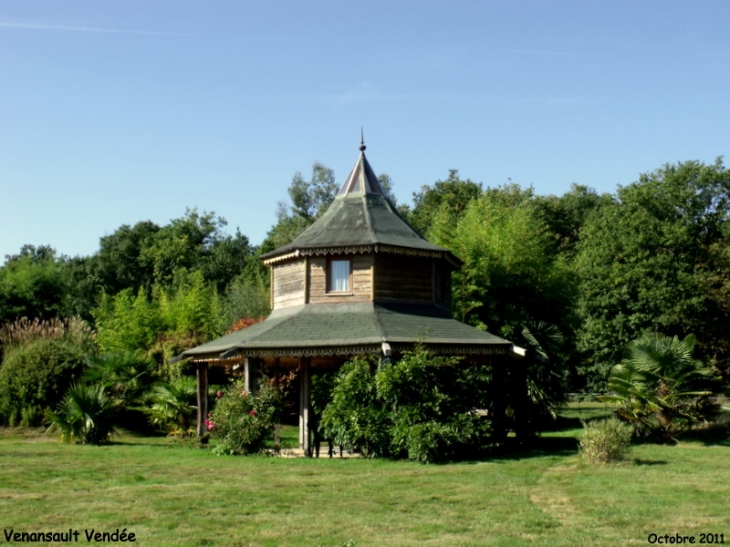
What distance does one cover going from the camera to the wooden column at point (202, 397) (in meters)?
22.9

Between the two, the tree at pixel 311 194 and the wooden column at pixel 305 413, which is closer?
the wooden column at pixel 305 413

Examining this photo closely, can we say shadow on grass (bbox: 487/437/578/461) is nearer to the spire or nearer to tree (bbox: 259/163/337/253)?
the spire

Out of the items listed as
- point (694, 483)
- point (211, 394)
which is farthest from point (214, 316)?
point (694, 483)

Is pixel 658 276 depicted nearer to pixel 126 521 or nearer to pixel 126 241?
pixel 126 521

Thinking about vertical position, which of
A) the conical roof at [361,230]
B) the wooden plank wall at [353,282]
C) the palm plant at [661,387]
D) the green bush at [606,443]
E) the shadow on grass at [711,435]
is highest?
the conical roof at [361,230]

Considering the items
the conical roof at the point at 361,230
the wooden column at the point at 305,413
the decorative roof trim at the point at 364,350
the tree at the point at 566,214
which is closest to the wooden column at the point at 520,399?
the decorative roof trim at the point at 364,350

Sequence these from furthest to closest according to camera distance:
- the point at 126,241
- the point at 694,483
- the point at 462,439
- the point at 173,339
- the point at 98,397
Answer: the point at 126,241 < the point at 173,339 < the point at 98,397 < the point at 462,439 < the point at 694,483

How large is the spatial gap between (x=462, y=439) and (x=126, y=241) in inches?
1970

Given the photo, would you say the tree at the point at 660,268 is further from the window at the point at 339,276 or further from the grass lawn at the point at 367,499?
the grass lawn at the point at 367,499

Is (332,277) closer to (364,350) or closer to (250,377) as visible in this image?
(364,350)

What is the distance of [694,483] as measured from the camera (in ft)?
43.7

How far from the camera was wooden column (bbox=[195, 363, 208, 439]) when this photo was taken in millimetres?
22906

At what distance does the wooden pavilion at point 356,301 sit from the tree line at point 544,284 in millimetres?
5159

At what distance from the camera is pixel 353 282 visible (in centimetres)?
2234
